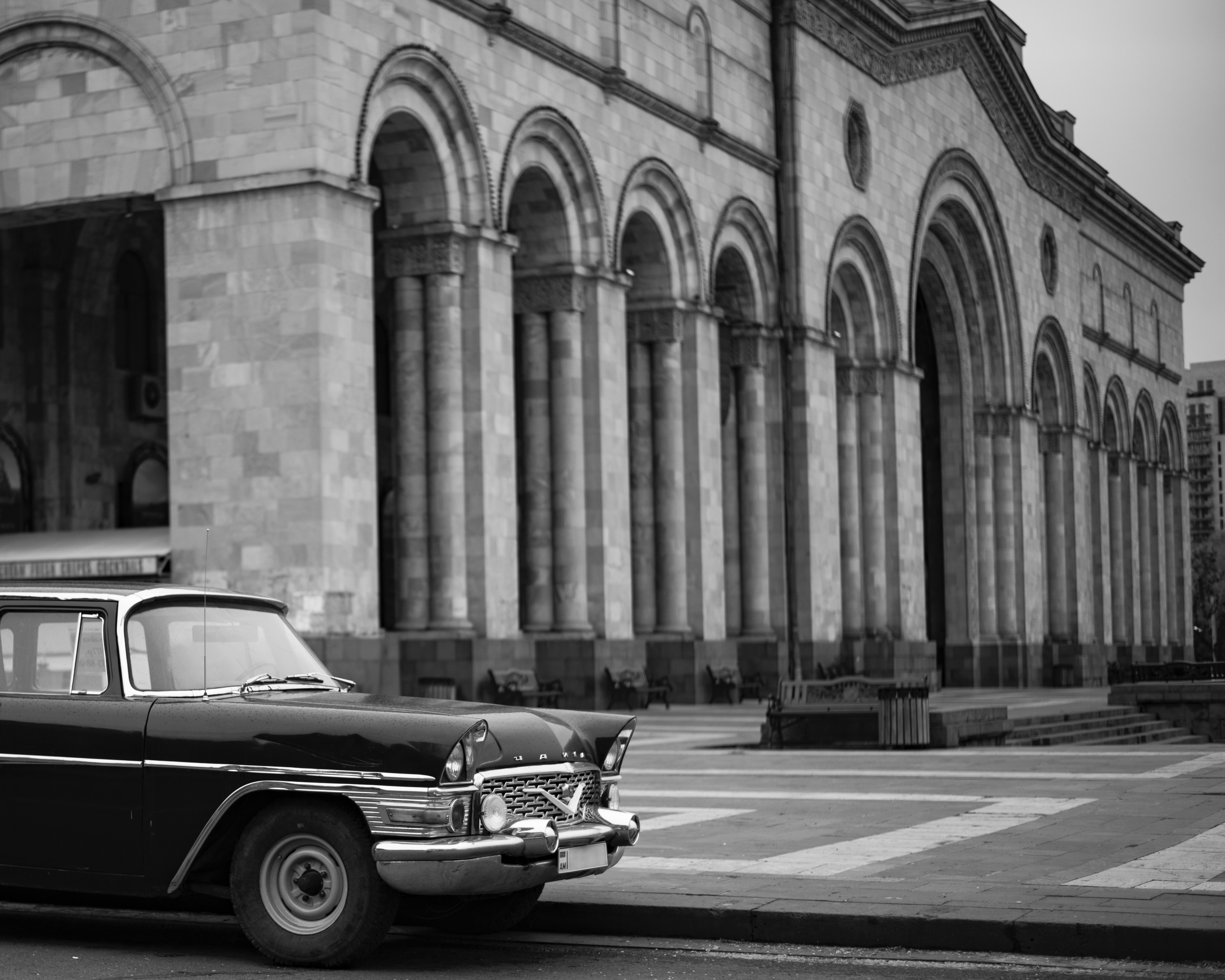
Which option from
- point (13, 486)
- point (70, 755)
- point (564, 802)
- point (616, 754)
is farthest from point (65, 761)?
point (13, 486)

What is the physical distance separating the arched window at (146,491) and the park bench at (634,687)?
8373 mm

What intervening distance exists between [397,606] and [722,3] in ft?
50.9

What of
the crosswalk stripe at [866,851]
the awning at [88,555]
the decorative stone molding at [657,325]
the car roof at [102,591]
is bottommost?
the crosswalk stripe at [866,851]

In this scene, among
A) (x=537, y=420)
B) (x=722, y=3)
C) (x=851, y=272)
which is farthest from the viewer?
(x=851, y=272)

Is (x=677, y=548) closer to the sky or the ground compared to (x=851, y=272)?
closer to the ground

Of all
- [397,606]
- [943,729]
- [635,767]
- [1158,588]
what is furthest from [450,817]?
[1158,588]

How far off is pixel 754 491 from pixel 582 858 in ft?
97.8

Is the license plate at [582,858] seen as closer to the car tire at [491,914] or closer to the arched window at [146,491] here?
the car tire at [491,914]

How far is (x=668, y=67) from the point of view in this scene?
34969 millimetres

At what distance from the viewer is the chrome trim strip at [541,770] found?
28.4 feet

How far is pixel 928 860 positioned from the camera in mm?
11297

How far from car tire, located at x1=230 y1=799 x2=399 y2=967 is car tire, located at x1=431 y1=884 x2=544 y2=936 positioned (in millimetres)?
1094

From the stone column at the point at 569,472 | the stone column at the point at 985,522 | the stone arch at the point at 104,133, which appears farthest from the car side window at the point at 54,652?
the stone column at the point at 985,522

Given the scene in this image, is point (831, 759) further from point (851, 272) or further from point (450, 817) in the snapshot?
point (851, 272)
